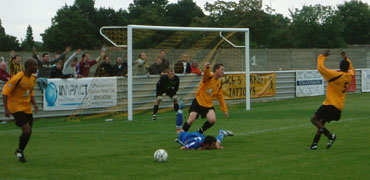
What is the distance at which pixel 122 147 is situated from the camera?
557 inches

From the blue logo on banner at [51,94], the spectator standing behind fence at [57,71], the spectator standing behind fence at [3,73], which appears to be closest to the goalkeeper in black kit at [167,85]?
the blue logo on banner at [51,94]

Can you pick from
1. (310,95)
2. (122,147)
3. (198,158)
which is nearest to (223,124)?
(122,147)

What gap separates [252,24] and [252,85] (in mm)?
44474

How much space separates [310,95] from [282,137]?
1812cm

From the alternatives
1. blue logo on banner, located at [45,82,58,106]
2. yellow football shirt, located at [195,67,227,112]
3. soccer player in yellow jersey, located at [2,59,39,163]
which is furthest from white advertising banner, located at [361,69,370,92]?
soccer player in yellow jersey, located at [2,59,39,163]

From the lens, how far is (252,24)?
7281 cm

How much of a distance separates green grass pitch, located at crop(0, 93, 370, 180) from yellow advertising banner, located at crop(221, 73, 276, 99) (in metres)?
6.69

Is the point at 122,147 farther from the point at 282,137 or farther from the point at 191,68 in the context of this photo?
the point at 191,68

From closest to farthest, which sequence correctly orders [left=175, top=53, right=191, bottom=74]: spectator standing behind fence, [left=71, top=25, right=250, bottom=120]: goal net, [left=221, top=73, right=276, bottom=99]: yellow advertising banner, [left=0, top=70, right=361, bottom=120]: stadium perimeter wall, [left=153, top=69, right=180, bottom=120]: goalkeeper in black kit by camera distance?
[left=153, top=69, right=180, bottom=120]: goalkeeper in black kit → [left=0, top=70, right=361, bottom=120]: stadium perimeter wall → [left=71, top=25, right=250, bottom=120]: goal net → [left=175, top=53, right=191, bottom=74]: spectator standing behind fence → [left=221, top=73, right=276, bottom=99]: yellow advertising banner

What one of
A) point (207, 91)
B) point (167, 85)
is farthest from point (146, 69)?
point (207, 91)

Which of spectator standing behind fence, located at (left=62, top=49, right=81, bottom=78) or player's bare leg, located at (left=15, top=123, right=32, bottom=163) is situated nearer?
player's bare leg, located at (left=15, top=123, right=32, bottom=163)

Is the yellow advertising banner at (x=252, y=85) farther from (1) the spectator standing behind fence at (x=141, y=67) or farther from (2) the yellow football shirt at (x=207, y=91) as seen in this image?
(2) the yellow football shirt at (x=207, y=91)

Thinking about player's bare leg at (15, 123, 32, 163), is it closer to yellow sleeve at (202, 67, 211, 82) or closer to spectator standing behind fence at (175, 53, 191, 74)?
yellow sleeve at (202, 67, 211, 82)

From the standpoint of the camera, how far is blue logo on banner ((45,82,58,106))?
72.9ft
